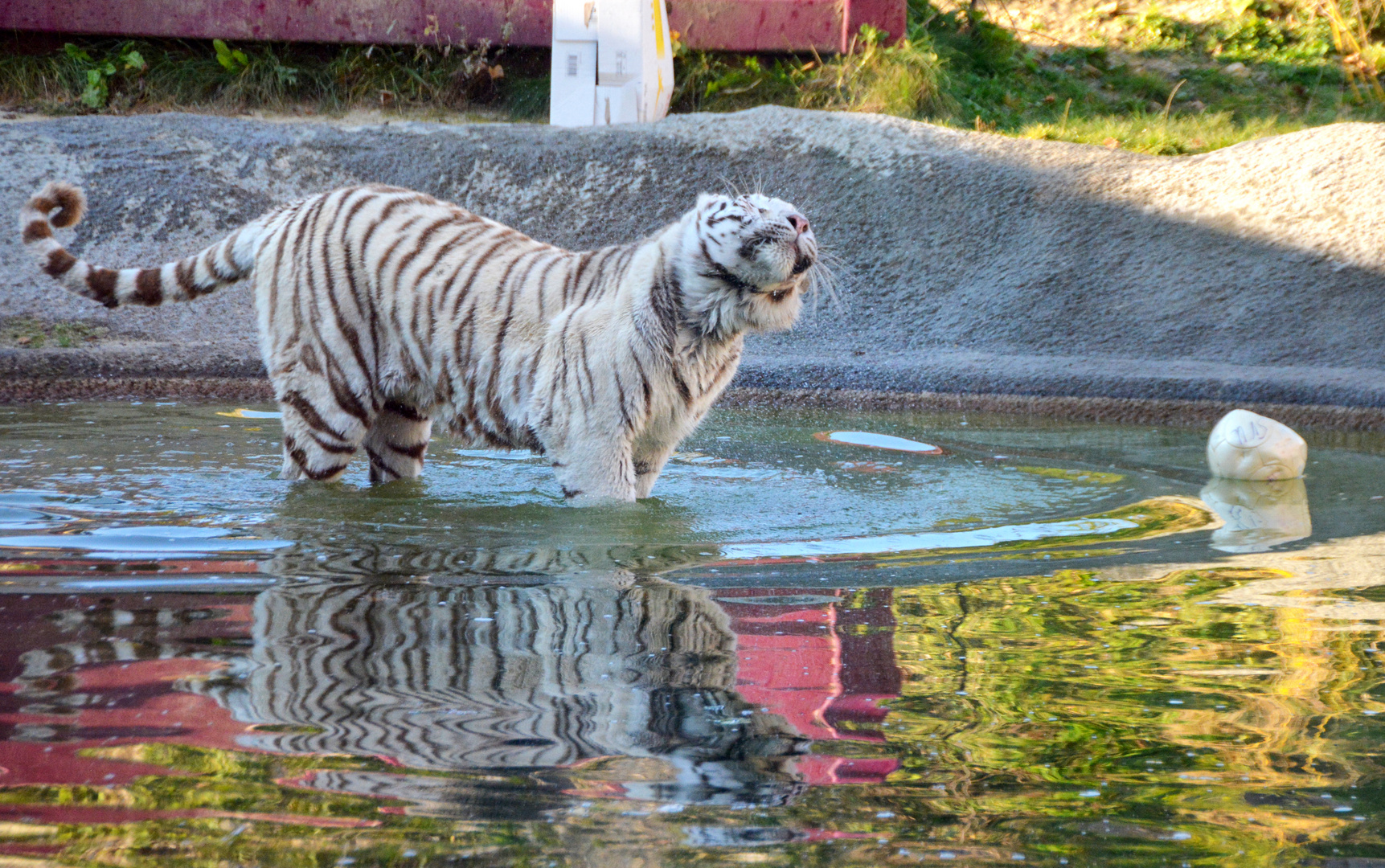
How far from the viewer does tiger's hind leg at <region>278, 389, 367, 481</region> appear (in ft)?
12.4

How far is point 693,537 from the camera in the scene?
10.4 ft

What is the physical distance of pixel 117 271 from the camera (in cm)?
385

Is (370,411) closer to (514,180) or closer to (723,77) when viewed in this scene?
(514,180)

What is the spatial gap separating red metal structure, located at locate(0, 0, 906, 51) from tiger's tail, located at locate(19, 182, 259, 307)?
5764mm

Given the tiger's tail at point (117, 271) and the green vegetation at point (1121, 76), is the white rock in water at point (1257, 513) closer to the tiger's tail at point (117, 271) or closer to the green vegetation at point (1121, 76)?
the tiger's tail at point (117, 271)

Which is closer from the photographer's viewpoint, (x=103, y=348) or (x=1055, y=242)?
(x=103, y=348)

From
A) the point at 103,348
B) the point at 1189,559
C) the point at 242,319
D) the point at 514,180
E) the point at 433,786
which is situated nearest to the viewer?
the point at 433,786

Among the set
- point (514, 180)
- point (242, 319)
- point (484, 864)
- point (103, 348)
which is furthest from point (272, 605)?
point (514, 180)

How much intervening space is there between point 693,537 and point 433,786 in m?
1.67

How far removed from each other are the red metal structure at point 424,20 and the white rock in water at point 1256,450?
583 cm

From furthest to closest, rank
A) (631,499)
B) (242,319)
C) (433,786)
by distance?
(242,319), (631,499), (433,786)

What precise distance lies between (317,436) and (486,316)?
2.20 ft

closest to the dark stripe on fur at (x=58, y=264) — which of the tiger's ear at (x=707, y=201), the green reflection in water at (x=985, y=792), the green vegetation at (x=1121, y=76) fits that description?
the tiger's ear at (x=707, y=201)

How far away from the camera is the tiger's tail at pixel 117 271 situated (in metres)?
3.76
